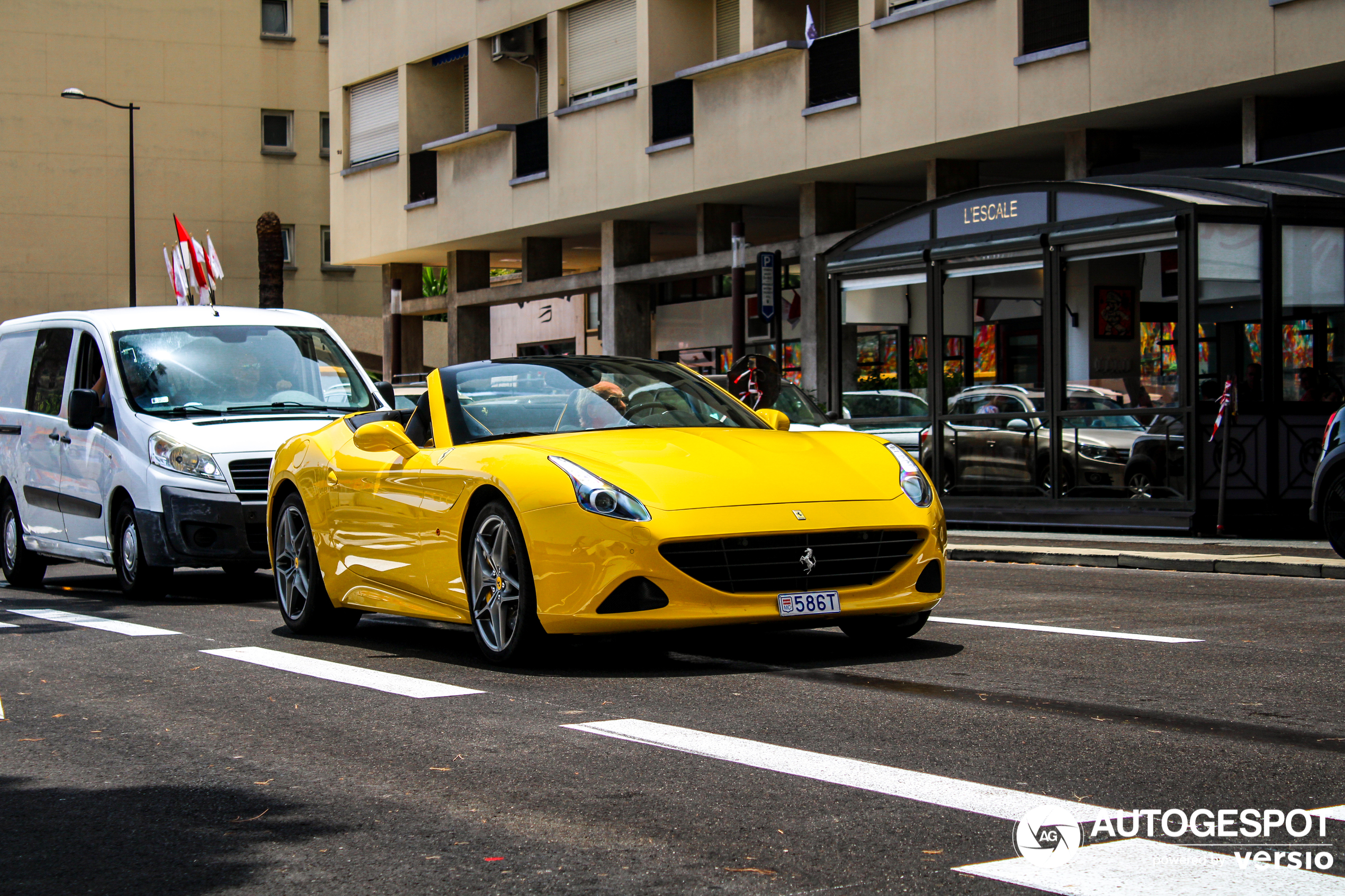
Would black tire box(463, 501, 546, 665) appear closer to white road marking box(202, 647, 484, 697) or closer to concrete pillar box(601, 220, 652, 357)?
white road marking box(202, 647, 484, 697)

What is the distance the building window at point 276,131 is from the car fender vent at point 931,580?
55762 mm

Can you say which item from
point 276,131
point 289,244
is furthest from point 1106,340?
point 276,131

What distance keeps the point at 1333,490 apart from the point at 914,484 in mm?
6757

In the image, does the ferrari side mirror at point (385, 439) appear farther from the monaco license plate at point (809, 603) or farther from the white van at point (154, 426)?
the white van at point (154, 426)

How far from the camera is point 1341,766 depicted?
5270 mm

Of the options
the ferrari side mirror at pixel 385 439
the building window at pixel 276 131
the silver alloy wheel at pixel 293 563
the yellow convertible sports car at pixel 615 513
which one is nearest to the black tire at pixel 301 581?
the silver alloy wheel at pixel 293 563

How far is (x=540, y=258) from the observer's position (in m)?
36.2

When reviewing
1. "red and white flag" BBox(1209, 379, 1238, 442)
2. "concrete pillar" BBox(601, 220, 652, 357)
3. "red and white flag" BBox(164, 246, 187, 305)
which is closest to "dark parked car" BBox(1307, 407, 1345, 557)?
"red and white flag" BBox(1209, 379, 1238, 442)

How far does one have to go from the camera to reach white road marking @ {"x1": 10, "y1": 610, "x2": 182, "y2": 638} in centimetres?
996

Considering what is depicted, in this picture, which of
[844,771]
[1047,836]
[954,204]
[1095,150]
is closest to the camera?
[1047,836]

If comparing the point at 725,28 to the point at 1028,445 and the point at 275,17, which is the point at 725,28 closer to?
the point at 1028,445

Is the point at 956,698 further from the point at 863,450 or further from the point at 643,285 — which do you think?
the point at 643,285

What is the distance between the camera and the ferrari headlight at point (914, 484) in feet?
26.1

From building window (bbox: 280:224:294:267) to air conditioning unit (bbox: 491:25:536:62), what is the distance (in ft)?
92.6
